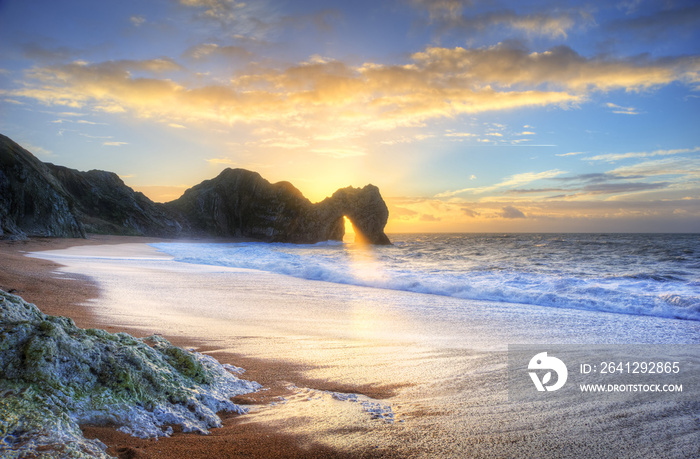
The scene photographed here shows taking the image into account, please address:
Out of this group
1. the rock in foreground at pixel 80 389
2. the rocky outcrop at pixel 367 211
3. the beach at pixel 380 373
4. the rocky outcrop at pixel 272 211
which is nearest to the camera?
the rock in foreground at pixel 80 389

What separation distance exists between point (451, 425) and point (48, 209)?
41410 millimetres

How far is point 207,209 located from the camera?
7869 cm

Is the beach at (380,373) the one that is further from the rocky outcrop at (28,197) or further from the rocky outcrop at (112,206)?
the rocky outcrop at (112,206)

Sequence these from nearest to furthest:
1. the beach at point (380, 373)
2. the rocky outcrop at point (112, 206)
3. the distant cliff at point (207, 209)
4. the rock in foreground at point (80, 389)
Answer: the rock in foreground at point (80, 389), the beach at point (380, 373), the distant cliff at point (207, 209), the rocky outcrop at point (112, 206)

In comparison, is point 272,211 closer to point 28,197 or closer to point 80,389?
point 28,197

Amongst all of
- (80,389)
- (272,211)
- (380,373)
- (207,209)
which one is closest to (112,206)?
(207,209)

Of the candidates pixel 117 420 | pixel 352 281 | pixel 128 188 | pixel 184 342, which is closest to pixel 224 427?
pixel 117 420

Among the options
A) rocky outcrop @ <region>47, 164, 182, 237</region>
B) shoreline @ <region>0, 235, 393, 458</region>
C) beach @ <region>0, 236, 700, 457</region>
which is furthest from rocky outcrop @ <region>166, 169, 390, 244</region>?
shoreline @ <region>0, 235, 393, 458</region>

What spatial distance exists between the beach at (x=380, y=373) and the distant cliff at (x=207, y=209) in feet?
108

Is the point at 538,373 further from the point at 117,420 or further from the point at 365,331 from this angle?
the point at 117,420

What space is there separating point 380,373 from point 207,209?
81.1 m

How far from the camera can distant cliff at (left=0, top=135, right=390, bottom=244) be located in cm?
3503

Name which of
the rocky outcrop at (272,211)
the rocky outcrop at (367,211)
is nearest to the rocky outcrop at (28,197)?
the rocky outcrop at (272,211)

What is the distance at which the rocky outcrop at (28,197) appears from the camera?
A: 97.7 ft
